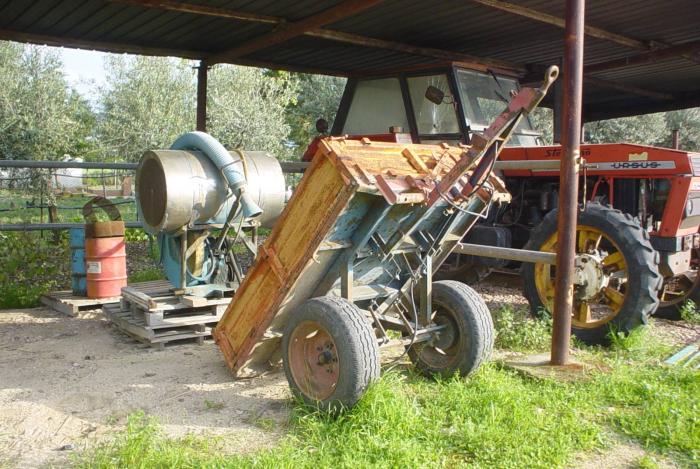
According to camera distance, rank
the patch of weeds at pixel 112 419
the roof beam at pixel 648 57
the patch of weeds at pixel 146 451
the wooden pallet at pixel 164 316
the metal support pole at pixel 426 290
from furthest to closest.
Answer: the roof beam at pixel 648 57
the wooden pallet at pixel 164 316
the metal support pole at pixel 426 290
the patch of weeds at pixel 112 419
the patch of weeds at pixel 146 451

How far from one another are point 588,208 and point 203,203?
10.7 feet

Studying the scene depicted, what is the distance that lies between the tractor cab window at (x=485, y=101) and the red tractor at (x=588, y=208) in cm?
2

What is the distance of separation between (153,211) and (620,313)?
3.97m

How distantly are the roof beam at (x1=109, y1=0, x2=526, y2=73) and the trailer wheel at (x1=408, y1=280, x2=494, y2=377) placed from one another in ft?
13.2

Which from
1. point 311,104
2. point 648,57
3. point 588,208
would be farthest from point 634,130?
point 588,208

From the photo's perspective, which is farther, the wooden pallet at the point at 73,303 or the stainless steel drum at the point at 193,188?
the wooden pallet at the point at 73,303

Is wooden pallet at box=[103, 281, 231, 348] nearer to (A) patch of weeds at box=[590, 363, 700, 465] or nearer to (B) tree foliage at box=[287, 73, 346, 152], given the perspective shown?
(A) patch of weeds at box=[590, 363, 700, 465]

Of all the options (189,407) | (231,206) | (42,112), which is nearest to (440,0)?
(231,206)

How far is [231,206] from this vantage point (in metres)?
5.57

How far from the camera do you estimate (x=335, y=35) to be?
→ 748cm

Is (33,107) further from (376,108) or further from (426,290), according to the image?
(426,290)

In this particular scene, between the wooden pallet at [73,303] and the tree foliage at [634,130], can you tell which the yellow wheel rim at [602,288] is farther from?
the tree foliage at [634,130]

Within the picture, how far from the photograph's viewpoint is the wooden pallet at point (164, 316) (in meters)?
5.27

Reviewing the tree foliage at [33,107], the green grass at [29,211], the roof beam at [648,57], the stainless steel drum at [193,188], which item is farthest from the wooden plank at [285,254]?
the tree foliage at [33,107]
